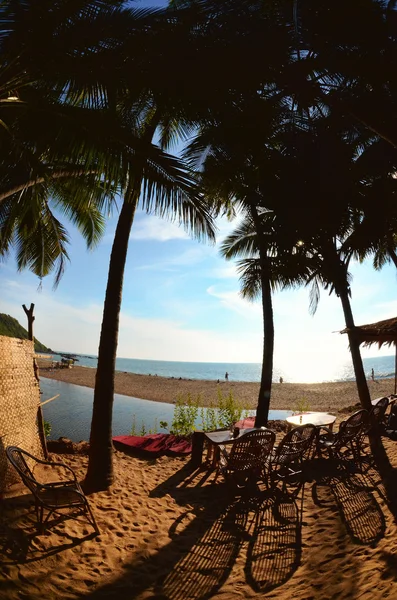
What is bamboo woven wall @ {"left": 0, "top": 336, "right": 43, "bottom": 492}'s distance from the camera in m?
4.68

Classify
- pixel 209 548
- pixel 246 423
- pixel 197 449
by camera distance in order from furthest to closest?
pixel 246 423, pixel 197 449, pixel 209 548

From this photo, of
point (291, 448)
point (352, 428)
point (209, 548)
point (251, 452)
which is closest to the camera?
point (209, 548)

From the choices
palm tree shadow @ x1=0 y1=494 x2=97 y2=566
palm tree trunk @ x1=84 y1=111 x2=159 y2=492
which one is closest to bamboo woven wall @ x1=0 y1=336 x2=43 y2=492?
palm tree shadow @ x1=0 y1=494 x2=97 y2=566

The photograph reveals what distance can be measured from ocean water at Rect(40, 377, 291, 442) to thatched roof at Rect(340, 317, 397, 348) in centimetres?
640

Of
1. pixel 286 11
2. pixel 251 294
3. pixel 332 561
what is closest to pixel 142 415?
pixel 251 294

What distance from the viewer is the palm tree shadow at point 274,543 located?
3207mm

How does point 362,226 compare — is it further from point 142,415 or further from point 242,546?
point 142,415

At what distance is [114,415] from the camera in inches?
814

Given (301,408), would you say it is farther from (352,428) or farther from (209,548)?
(209,548)

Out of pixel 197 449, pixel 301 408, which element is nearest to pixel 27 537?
pixel 197 449

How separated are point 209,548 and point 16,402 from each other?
339 cm

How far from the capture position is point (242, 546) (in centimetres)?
380

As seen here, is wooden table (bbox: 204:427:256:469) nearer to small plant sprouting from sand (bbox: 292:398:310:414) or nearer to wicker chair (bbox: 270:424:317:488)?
wicker chair (bbox: 270:424:317:488)

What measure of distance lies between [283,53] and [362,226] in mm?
4479
